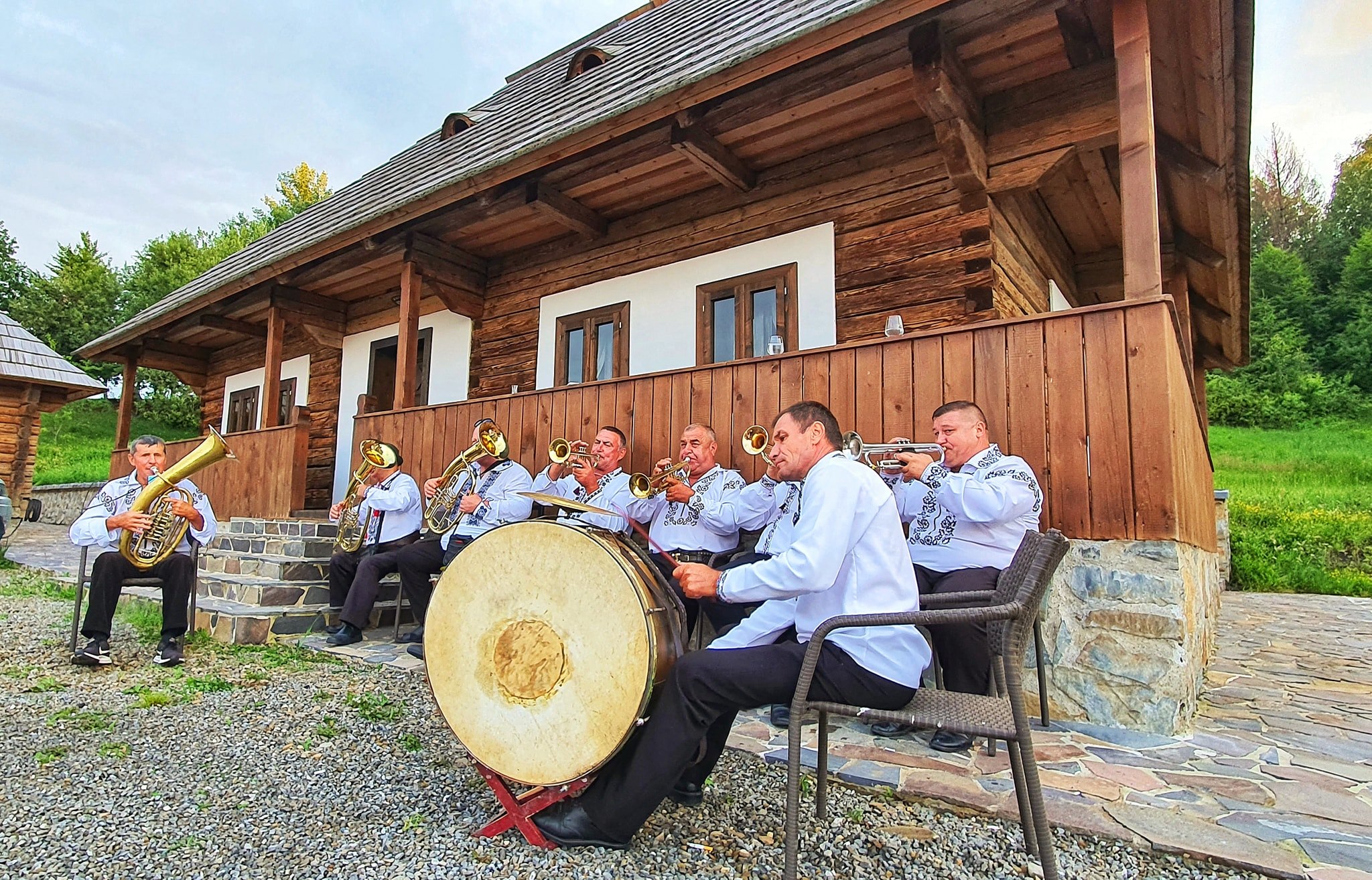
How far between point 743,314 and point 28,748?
16.8 feet

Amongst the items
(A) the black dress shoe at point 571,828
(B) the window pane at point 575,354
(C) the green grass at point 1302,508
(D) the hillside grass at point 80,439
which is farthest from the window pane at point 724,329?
(D) the hillside grass at point 80,439

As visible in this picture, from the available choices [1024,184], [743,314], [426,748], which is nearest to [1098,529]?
[1024,184]

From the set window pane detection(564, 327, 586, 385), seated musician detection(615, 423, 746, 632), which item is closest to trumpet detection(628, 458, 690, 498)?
seated musician detection(615, 423, 746, 632)

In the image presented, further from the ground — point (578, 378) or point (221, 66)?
point (221, 66)

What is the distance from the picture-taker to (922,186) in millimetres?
5469

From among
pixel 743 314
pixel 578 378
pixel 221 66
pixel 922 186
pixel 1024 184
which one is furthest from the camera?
pixel 221 66

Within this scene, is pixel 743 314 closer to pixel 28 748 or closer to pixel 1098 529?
pixel 1098 529

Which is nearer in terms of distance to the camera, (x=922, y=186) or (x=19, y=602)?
(x=922, y=186)

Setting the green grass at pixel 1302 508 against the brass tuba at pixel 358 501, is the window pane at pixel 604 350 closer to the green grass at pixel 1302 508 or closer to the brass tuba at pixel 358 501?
the brass tuba at pixel 358 501

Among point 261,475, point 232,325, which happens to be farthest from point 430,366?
point 232,325

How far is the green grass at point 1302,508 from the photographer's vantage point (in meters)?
11.3

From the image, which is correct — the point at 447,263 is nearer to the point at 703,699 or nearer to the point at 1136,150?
the point at 1136,150

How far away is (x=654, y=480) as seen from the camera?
181 inches

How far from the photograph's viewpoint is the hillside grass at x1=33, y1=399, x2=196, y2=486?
19.1 meters
